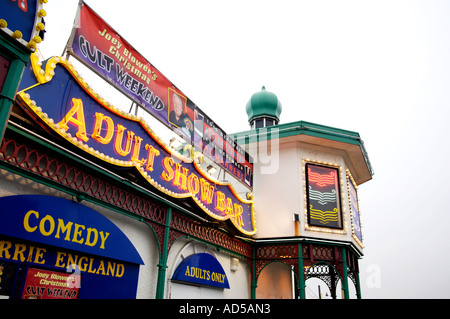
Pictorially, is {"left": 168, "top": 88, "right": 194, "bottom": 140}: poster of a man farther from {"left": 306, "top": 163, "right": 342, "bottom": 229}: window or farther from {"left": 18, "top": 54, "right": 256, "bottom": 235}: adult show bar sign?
{"left": 306, "top": 163, "right": 342, "bottom": 229}: window

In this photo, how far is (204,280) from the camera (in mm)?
11875

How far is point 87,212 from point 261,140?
34.9 feet

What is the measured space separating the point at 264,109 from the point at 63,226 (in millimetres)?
17821

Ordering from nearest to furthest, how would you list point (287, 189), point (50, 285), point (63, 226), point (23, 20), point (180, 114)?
point (23, 20)
point (50, 285)
point (63, 226)
point (180, 114)
point (287, 189)

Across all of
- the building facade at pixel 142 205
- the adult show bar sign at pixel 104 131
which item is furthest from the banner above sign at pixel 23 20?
the adult show bar sign at pixel 104 131

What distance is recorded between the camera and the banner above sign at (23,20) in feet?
13.1

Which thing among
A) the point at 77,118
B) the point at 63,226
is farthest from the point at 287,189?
the point at 63,226

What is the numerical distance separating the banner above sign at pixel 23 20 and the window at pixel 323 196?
13393 mm

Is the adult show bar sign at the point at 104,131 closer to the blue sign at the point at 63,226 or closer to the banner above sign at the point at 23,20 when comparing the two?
the blue sign at the point at 63,226

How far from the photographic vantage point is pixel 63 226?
7293mm

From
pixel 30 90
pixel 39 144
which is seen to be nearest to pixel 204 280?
pixel 39 144

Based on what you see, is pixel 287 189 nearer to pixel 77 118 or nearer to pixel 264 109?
pixel 264 109

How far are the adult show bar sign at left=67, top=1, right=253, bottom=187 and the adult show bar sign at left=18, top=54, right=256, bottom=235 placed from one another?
1276 mm
